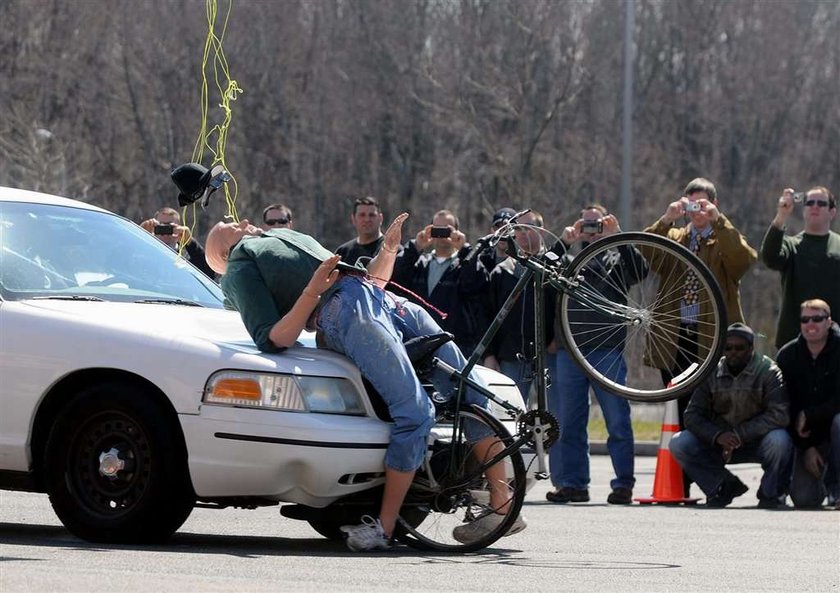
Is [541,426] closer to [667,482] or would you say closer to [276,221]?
[667,482]

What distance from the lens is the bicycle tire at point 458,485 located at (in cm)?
847

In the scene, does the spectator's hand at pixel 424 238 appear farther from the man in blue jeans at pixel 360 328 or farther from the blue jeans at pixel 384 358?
the blue jeans at pixel 384 358

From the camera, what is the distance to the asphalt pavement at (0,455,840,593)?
6.98m

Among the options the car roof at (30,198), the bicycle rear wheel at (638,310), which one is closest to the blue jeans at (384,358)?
the bicycle rear wheel at (638,310)

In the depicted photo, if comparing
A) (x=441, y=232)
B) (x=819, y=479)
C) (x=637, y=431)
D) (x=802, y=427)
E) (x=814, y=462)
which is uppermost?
(x=441, y=232)

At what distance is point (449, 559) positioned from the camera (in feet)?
27.2

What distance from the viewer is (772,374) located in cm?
1283

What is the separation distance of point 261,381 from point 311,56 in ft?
89.9

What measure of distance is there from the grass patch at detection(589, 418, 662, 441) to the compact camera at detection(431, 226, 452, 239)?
22.0 ft

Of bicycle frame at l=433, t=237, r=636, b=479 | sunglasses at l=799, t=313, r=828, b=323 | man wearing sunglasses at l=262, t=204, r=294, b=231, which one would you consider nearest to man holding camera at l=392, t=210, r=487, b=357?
man wearing sunglasses at l=262, t=204, r=294, b=231

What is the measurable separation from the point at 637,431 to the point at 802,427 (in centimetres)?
895

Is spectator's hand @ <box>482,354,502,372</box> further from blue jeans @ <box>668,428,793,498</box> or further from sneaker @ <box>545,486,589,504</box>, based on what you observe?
blue jeans @ <box>668,428,793,498</box>

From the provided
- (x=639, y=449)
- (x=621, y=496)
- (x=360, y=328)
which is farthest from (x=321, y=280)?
(x=639, y=449)

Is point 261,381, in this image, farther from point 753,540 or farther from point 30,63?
point 30,63
